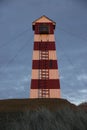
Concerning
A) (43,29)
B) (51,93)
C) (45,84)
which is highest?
(43,29)

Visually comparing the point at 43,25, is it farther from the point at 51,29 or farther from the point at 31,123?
the point at 31,123

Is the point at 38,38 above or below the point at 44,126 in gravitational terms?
below

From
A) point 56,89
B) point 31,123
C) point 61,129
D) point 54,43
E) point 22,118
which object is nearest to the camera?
point 61,129

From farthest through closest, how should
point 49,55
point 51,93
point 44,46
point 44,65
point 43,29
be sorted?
point 43,29
point 44,46
point 49,55
point 44,65
point 51,93

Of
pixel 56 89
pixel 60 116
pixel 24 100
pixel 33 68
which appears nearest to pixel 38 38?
pixel 33 68

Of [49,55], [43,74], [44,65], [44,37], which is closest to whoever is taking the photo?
[43,74]

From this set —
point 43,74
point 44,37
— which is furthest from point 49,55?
point 43,74

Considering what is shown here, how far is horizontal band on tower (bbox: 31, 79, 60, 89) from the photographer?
2366 cm

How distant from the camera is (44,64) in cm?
2472

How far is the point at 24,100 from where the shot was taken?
18.5 m

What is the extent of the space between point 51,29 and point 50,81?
5445mm

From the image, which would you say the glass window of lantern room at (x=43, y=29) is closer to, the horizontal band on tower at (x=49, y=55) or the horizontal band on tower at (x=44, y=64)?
the horizontal band on tower at (x=49, y=55)

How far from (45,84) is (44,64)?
5.96 ft

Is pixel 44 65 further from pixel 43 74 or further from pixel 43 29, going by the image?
pixel 43 29
